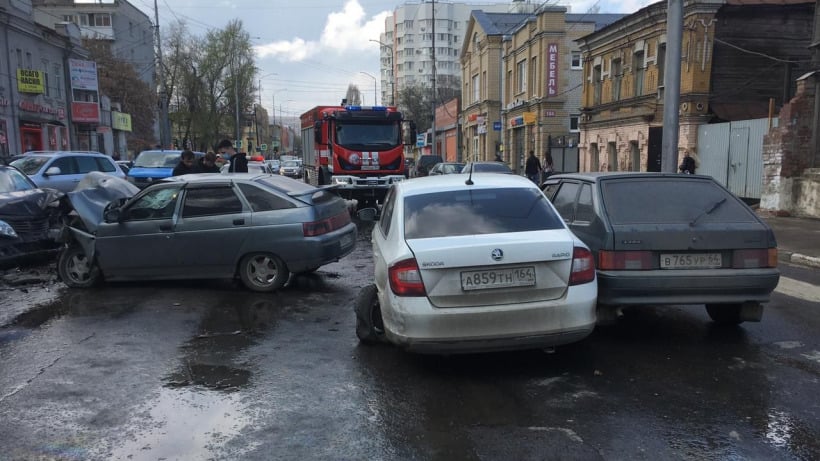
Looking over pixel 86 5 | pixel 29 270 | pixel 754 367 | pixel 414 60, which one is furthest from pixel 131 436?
pixel 414 60

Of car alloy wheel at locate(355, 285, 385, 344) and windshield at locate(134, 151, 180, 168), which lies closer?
car alloy wheel at locate(355, 285, 385, 344)

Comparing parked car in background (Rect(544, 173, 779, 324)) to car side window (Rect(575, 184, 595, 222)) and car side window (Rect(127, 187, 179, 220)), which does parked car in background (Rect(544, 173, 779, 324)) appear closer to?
car side window (Rect(575, 184, 595, 222))

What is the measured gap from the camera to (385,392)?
4574mm

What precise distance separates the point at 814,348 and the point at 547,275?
275 centimetres

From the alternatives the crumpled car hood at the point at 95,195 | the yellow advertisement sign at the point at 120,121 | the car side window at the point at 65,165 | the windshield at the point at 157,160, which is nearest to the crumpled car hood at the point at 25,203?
the crumpled car hood at the point at 95,195

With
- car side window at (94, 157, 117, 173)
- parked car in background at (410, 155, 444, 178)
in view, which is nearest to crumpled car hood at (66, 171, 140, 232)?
car side window at (94, 157, 117, 173)

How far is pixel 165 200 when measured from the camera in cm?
811

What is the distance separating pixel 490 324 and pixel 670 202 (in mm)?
2343

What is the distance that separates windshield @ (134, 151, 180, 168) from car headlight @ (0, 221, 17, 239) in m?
10.5

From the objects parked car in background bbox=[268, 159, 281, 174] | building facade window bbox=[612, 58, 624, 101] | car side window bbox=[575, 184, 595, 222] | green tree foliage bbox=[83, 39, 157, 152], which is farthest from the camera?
green tree foliage bbox=[83, 39, 157, 152]

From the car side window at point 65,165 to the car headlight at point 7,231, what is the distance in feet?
25.5

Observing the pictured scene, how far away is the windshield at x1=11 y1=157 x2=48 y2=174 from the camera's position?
15.9 meters

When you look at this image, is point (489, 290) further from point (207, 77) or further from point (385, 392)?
point (207, 77)

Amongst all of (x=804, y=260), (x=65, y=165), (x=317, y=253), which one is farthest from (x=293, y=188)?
(x=65, y=165)
